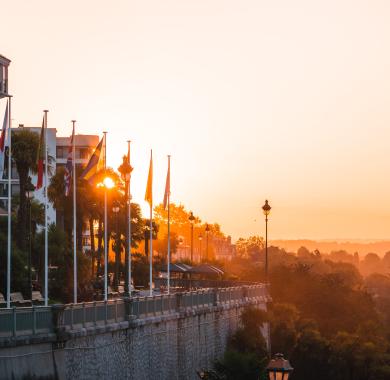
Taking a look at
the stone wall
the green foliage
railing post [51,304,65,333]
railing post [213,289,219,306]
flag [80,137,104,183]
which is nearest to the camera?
the stone wall

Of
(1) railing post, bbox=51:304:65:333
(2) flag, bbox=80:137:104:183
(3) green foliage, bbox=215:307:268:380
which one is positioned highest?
(2) flag, bbox=80:137:104:183

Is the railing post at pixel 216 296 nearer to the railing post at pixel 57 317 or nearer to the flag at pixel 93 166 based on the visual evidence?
the flag at pixel 93 166

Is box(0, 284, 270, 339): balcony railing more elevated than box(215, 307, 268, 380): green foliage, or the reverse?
box(0, 284, 270, 339): balcony railing

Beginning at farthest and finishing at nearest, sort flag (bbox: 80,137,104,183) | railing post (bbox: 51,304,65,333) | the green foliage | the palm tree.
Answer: the palm tree, the green foliage, flag (bbox: 80,137,104,183), railing post (bbox: 51,304,65,333)

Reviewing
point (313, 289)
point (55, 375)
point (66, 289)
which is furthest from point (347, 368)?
point (55, 375)

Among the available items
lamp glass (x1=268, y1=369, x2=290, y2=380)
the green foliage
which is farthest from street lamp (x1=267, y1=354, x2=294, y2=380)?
the green foliage

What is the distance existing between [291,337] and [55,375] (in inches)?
2030

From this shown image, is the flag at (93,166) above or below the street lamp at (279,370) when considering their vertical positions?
above

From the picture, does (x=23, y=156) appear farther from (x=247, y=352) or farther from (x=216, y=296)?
(x=247, y=352)

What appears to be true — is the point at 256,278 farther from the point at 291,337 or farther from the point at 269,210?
the point at 269,210

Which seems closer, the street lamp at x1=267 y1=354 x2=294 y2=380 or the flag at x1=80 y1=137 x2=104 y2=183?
the street lamp at x1=267 y1=354 x2=294 y2=380

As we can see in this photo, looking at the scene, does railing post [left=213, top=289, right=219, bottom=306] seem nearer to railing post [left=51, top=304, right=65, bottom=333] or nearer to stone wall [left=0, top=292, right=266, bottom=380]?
stone wall [left=0, top=292, right=266, bottom=380]

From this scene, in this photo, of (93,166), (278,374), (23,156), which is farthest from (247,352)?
(278,374)

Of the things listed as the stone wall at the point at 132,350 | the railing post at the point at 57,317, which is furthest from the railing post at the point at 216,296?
the railing post at the point at 57,317
